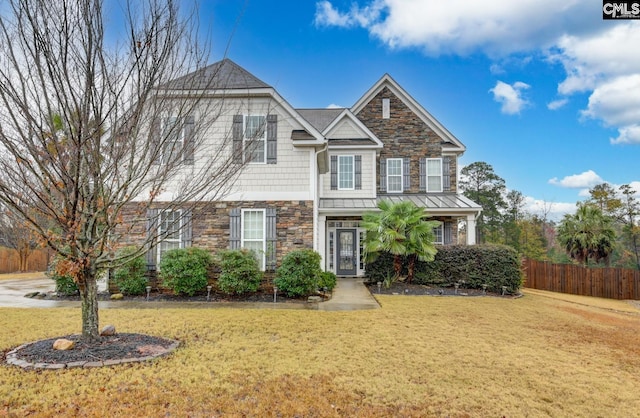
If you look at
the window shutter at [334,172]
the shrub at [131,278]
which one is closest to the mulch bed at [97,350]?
the shrub at [131,278]

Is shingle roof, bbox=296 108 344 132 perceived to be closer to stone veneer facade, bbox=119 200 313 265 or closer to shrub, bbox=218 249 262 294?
stone veneer facade, bbox=119 200 313 265

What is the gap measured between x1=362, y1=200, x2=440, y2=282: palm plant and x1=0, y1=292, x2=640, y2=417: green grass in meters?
4.74

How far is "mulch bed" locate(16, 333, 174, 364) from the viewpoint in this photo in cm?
579

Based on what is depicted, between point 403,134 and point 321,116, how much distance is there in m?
4.29

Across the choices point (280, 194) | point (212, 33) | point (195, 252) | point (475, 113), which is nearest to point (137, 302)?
point (195, 252)

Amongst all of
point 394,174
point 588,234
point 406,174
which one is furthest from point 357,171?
point 588,234

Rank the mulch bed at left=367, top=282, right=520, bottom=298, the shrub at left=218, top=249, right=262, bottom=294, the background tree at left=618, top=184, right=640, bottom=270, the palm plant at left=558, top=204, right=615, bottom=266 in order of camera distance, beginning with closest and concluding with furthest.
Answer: the shrub at left=218, top=249, right=262, bottom=294 → the mulch bed at left=367, top=282, right=520, bottom=298 → the palm plant at left=558, top=204, right=615, bottom=266 → the background tree at left=618, top=184, right=640, bottom=270

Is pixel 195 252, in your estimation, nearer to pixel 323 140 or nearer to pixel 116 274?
pixel 116 274

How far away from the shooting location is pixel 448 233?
18375 millimetres

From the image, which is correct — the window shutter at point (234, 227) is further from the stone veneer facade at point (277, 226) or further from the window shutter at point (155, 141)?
the window shutter at point (155, 141)

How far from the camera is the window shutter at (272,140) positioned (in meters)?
12.8

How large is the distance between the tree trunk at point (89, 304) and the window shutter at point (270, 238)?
629cm

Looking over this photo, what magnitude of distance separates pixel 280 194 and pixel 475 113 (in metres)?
16.2

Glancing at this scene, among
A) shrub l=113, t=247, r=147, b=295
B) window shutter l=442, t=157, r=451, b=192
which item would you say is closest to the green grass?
shrub l=113, t=247, r=147, b=295
